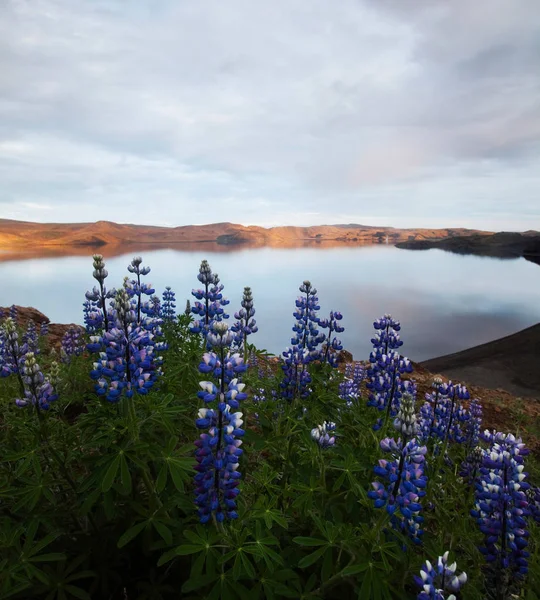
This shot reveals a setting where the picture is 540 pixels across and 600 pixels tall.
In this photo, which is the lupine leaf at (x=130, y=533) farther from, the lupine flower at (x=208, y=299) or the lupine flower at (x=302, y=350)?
the lupine flower at (x=208, y=299)

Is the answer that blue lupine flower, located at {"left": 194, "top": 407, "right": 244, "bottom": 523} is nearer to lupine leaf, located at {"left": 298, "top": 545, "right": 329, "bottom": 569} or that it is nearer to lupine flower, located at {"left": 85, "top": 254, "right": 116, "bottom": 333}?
lupine leaf, located at {"left": 298, "top": 545, "right": 329, "bottom": 569}

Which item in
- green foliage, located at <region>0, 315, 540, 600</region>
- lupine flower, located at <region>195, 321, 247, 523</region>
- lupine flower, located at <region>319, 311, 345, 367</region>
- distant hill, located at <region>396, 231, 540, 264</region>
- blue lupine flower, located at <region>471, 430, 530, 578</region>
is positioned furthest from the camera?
distant hill, located at <region>396, 231, 540, 264</region>

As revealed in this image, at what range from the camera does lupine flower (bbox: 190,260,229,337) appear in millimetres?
4715

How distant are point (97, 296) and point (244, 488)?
2189mm

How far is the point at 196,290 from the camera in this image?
4820 millimetres

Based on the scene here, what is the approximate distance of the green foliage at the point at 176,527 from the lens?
2.47 metres

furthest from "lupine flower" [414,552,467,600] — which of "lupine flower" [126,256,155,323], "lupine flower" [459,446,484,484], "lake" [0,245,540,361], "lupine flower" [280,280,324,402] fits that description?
"lake" [0,245,540,361]

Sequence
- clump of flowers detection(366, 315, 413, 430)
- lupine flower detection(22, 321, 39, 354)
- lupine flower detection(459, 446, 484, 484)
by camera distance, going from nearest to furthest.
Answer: clump of flowers detection(366, 315, 413, 430) → lupine flower detection(459, 446, 484, 484) → lupine flower detection(22, 321, 39, 354)

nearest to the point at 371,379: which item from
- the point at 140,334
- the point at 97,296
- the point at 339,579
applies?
the point at 339,579

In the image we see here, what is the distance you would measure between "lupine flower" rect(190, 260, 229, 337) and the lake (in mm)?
13774

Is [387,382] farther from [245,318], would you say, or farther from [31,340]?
[31,340]

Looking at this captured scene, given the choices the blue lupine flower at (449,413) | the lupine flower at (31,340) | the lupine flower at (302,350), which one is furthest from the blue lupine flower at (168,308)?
the blue lupine flower at (449,413)

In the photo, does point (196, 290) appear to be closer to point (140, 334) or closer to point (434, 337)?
point (140, 334)

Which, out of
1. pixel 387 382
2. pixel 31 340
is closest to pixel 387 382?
pixel 387 382
